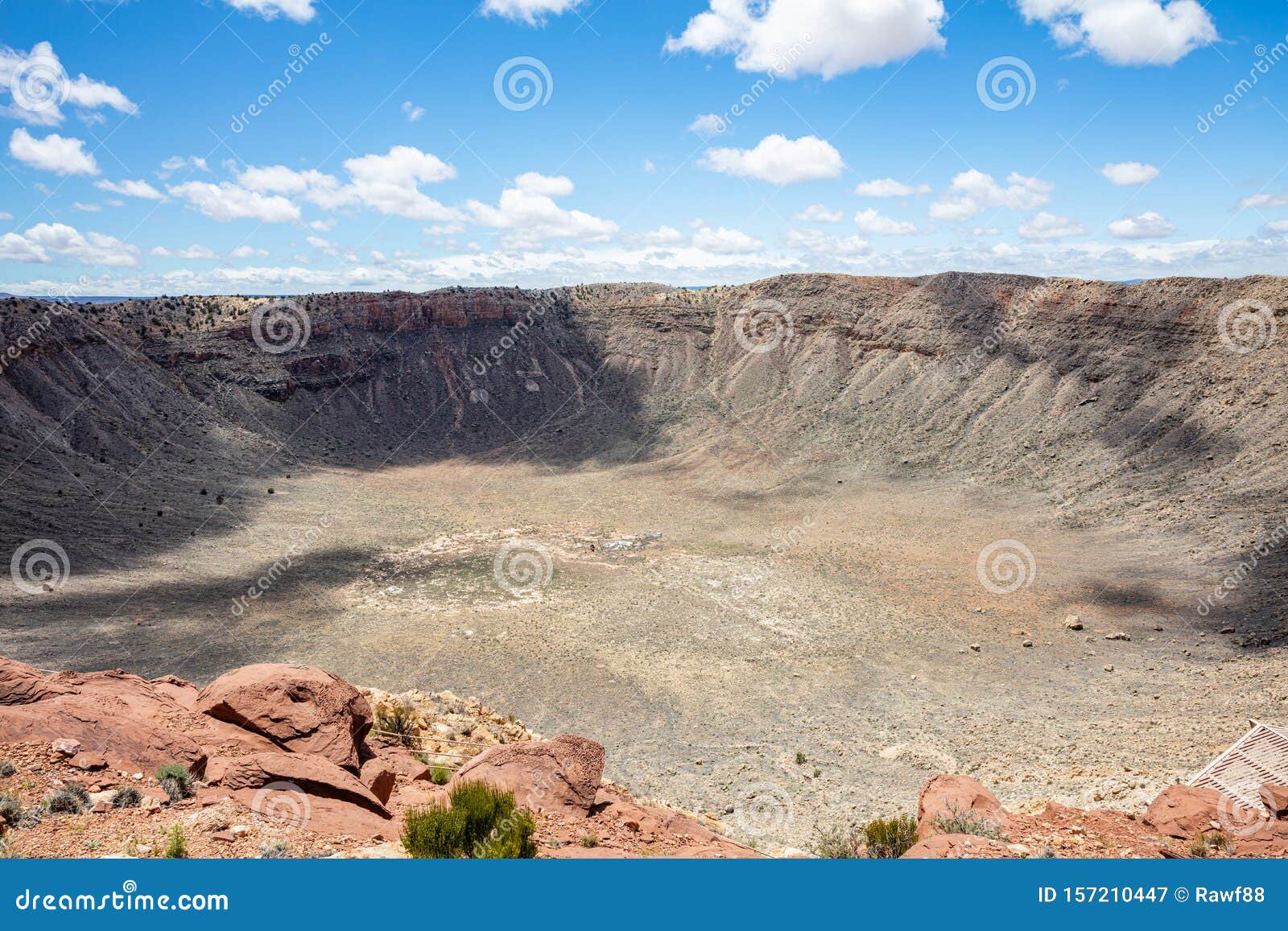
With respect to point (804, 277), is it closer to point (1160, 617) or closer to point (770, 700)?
point (1160, 617)

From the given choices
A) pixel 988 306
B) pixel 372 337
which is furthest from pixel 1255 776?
pixel 372 337

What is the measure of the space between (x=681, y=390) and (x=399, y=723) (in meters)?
47.1

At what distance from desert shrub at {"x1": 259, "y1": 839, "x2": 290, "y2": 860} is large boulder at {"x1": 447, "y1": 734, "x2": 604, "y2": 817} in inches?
100

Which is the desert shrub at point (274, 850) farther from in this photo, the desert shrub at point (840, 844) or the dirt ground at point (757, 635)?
the dirt ground at point (757, 635)

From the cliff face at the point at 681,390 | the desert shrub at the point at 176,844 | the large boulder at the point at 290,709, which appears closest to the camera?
the desert shrub at the point at 176,844

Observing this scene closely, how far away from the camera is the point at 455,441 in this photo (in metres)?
55.8

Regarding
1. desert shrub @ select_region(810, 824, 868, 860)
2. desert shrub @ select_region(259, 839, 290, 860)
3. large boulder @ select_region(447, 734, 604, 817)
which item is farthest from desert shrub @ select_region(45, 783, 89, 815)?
desert shrub @ select_region(810, 824, 868, 860)

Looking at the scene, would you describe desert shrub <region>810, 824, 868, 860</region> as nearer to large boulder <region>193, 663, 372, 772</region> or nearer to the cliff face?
large boulder <region>193, 663, 372, 772</region>

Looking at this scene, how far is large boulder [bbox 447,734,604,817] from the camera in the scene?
1017cm

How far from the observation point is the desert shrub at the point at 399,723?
47.6ft

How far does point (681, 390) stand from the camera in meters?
59.8

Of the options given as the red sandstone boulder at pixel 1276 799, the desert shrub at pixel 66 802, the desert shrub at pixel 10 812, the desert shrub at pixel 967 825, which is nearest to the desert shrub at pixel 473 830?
the desert shrub at pixel 66 802

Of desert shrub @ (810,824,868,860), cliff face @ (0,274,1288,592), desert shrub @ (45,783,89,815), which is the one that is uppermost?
cliff face @ (0,274,1288,592)

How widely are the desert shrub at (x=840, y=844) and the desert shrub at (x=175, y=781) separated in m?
7.34
